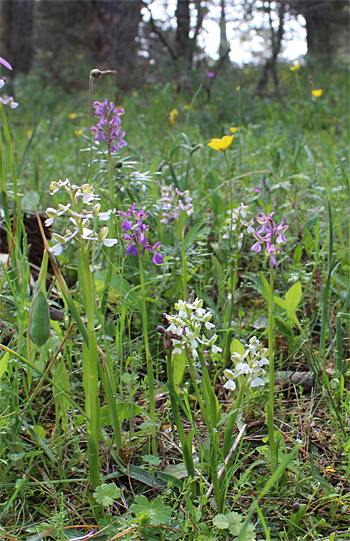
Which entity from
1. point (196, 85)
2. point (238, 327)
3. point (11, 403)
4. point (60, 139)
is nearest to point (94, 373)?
point (11, 403)

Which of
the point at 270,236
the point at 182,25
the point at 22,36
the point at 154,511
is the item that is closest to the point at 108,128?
the point at 270,236

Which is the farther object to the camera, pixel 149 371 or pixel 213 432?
pixel 149 371

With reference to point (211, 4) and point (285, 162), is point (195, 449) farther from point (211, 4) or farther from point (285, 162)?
point (211, 4)

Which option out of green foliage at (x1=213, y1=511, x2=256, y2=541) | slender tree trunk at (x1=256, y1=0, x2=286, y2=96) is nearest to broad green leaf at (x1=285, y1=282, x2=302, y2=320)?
green foliage at (x1=213, y1=511, x2=256, y2=541)

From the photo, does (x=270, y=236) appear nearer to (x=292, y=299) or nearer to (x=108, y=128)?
(x=292, y=299)

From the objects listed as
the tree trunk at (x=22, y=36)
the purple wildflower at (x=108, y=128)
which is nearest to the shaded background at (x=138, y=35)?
the tree trunk at (x=22, y=36)

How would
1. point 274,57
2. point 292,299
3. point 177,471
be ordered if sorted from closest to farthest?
point 177,471, point 292,299, point 274,57

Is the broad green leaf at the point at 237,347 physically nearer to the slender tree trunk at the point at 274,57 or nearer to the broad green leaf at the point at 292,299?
the broad green leaf at the point at 292,299

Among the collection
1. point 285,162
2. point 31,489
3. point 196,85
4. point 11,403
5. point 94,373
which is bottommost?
point 31,489

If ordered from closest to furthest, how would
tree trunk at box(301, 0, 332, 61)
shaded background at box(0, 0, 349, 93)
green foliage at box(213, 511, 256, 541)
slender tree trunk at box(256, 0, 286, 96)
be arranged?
green foliage at box(213, 511, 256, 541) < slender tree trunk at box(256, 0, 286, 96) < shaded background at box(0, 0, 349, 93) < tree trunk at box(301, 0, 332, 61)

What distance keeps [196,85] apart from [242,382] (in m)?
5.69

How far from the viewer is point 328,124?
4.90 metres

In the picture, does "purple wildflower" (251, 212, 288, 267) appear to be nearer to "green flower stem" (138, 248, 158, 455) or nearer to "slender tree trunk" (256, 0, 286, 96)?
"green flower stem" (138, 248, 158, 455)

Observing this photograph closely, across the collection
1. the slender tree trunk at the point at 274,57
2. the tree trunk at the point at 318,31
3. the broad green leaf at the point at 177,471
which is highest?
the tree trunk at the point at 318,31
